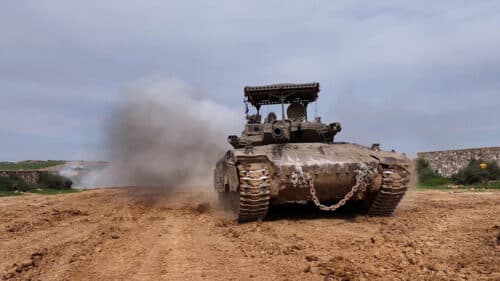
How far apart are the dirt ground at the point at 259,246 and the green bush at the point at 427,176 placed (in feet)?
48.3

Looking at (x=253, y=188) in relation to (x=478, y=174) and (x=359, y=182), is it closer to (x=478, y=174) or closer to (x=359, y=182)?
(x=359, y=182)

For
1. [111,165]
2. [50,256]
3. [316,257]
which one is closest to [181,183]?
[111,165]

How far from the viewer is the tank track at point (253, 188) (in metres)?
8.50

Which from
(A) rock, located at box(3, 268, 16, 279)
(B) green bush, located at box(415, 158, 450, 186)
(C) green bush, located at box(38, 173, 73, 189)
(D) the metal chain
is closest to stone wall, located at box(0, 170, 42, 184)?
(C) green bush, located at box(38, 173, 73, 189)

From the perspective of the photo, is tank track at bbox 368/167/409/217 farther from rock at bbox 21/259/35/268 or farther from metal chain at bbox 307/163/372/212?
rock at bbox 21/259/35/268

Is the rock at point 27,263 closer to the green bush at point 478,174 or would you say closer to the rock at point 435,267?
the rock at point 435,267

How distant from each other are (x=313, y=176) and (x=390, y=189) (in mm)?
1430

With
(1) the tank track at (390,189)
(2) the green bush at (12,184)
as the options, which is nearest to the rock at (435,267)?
(1) the tank track at (390,189)

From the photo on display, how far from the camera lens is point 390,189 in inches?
364

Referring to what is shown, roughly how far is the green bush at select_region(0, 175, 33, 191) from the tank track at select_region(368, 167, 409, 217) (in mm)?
19444

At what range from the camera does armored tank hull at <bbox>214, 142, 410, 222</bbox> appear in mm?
8702

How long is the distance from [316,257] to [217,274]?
3.87 ft

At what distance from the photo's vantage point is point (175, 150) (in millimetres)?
18438

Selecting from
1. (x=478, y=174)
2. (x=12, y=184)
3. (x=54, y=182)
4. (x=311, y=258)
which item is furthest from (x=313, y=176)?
(x=54, y=182)
